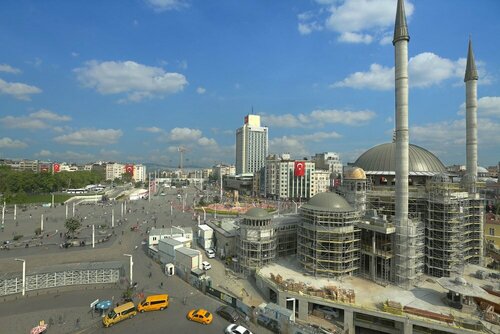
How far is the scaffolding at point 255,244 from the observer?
36.9 metres

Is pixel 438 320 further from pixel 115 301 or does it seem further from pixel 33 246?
pixel 33 246

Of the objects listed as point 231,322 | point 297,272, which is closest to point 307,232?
point 297,272

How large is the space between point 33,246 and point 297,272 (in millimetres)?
44597

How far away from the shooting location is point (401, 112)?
3462 centimetres

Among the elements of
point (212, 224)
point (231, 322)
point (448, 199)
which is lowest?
point (231, 322)

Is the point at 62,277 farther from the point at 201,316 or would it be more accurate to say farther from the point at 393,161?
the point at 393,161

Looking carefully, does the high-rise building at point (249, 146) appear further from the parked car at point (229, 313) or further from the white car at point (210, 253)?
the parked car at point (229, 313)

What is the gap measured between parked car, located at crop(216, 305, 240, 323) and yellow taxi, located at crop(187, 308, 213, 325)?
1.19m

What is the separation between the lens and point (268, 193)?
128125 millimetres

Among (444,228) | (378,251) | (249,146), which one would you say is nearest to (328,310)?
(378,251)

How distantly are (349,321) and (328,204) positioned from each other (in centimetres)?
1288

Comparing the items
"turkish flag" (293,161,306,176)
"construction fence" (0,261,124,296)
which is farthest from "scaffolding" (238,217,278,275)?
"turkish flag" (293,161,306,176)

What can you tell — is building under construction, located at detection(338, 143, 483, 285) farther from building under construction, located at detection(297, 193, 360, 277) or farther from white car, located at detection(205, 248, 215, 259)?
white car, located at detection(205, 248, 215, 259)

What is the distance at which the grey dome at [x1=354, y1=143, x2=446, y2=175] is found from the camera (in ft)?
146
